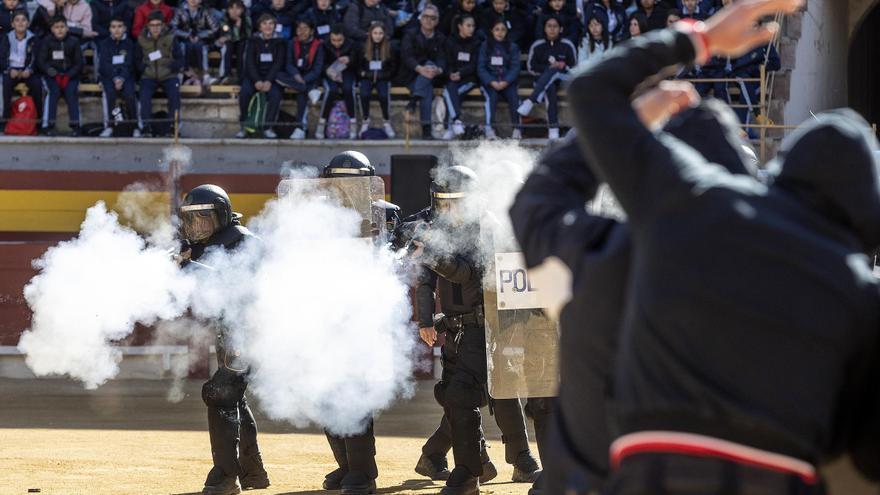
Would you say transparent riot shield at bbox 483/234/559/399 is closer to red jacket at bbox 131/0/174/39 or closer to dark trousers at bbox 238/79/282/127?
dark trousers at bbox 238/79/282/127

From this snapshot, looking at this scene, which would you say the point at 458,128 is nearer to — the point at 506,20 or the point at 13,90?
the point at 506,20

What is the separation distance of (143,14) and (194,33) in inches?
28.0

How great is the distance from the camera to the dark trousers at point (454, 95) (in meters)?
16.9

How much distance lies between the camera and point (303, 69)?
1711cm

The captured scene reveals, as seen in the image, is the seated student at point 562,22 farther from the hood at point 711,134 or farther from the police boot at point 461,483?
the hood at point 711,134

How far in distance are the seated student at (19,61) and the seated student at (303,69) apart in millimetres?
3287

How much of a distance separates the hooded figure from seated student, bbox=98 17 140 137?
14597mm

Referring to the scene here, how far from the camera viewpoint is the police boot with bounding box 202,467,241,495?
27.0 ft

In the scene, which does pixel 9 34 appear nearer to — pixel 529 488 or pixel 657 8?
pixel 657 8

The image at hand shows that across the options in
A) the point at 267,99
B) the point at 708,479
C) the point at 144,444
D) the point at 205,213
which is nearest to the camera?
the point at 708,479

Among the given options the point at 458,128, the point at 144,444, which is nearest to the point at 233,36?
the point at 458,128

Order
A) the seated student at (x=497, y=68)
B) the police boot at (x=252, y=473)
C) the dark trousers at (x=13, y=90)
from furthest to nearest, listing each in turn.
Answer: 1. the dark trousers at (x=13, y=90)
2. the seated student at (x=497, y=68)
3. the police boot at (x=252, y=473)

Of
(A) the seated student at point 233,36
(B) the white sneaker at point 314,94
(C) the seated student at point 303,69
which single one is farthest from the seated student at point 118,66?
(B) the white sneaker at point 314,94

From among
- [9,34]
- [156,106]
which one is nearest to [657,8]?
[156,106]
